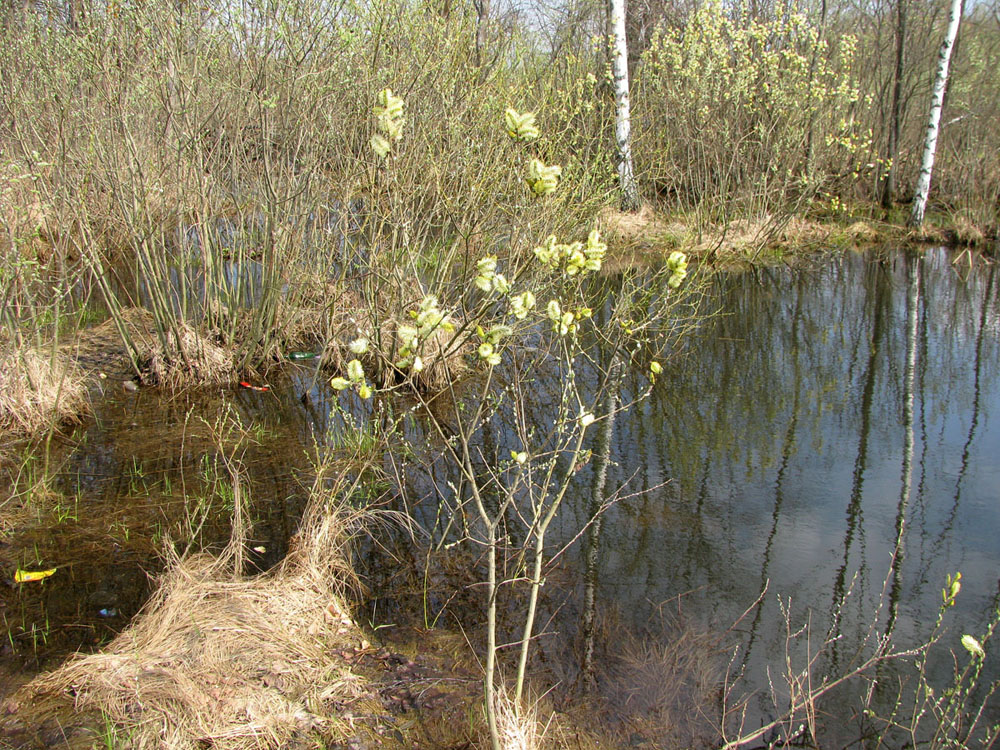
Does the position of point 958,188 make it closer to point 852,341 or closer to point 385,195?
point 852,341

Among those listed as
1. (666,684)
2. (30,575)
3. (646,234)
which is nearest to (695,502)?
(666,684)

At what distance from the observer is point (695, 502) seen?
205 inches

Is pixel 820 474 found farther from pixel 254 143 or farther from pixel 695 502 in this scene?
pixel 254 143

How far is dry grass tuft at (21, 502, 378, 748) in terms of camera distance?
289cm

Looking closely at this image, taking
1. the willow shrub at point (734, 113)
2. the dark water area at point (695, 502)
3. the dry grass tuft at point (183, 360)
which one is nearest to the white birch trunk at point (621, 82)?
the willow shrub at point (734, 113)

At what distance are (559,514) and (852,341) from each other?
5276mm

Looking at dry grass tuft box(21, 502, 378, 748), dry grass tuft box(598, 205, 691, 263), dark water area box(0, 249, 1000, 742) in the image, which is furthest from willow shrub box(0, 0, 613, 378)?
dry grass tuft box(598, 205, 691, 263)

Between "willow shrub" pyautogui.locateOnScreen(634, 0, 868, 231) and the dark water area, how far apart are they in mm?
5587

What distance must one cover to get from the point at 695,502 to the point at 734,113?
9.82 meters

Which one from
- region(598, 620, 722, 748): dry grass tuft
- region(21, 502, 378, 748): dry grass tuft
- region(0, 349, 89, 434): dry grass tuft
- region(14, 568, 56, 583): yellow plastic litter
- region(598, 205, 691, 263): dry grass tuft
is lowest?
region(598, 620, 722, 748): dry grass tuft

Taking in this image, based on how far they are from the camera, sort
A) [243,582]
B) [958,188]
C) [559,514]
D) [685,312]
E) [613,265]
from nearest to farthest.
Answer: [243,582] → [559,514] → [685,312] → [613,265] → [958,188]

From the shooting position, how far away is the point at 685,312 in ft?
33.2

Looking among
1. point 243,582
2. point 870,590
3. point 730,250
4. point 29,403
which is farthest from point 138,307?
point 730,250

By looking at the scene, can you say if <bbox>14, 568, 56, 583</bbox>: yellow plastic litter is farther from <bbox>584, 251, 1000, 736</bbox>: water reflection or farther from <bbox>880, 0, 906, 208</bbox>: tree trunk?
<bbox>880, 0, 906, 208</bbox>: tree trunk
